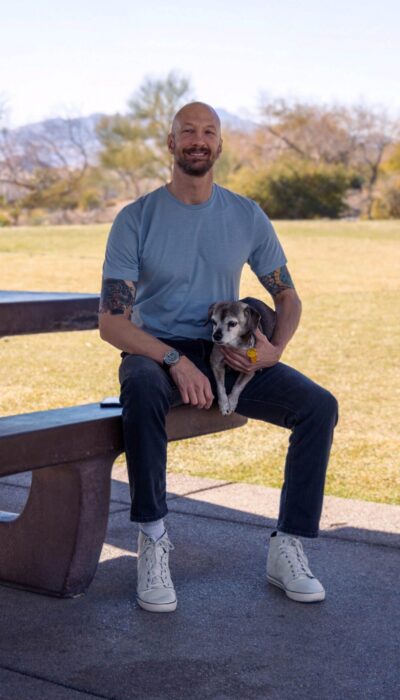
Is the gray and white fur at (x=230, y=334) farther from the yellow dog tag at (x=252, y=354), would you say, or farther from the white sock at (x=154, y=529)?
the white sock at (x=154, y=529)

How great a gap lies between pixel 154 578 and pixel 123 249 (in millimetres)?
1092

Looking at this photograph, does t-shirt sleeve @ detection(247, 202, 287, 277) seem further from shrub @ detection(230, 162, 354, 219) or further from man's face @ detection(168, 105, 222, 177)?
shrub @ detection(230, 162, 354, 219)

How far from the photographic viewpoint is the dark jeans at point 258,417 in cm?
360

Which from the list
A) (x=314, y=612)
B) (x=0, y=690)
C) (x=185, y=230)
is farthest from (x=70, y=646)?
(x=185, y=230)

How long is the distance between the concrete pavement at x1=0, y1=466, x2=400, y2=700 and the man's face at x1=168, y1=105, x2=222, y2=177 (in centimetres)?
144

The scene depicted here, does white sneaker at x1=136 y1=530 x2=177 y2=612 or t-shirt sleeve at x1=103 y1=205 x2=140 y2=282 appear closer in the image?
white sneaker at x1=136 y1=530 x2=177 y2=612

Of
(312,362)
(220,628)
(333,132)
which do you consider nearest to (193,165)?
(220,628)

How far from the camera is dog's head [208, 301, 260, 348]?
3797mm

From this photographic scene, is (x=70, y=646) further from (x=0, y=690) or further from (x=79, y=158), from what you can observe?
(x=79, y=158)

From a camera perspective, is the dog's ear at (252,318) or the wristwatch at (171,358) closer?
the wristwatch at (171,358)

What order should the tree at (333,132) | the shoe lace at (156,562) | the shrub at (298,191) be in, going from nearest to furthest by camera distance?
1. the shoe lace at (156,562)
2. the shrub at (298,191)
3. the tree at (333,132)

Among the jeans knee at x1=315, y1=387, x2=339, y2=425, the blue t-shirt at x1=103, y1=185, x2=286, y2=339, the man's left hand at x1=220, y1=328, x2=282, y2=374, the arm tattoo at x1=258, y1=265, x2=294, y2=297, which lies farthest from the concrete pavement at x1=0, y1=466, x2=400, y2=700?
the arm tattoo at x1=258, y1=265, x2=294, y2=297

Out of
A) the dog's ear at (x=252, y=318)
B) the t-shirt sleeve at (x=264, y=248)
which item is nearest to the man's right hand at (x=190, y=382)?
the dog's ear at (x=252, y=318)

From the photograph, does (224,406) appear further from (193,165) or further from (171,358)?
(193,165)
